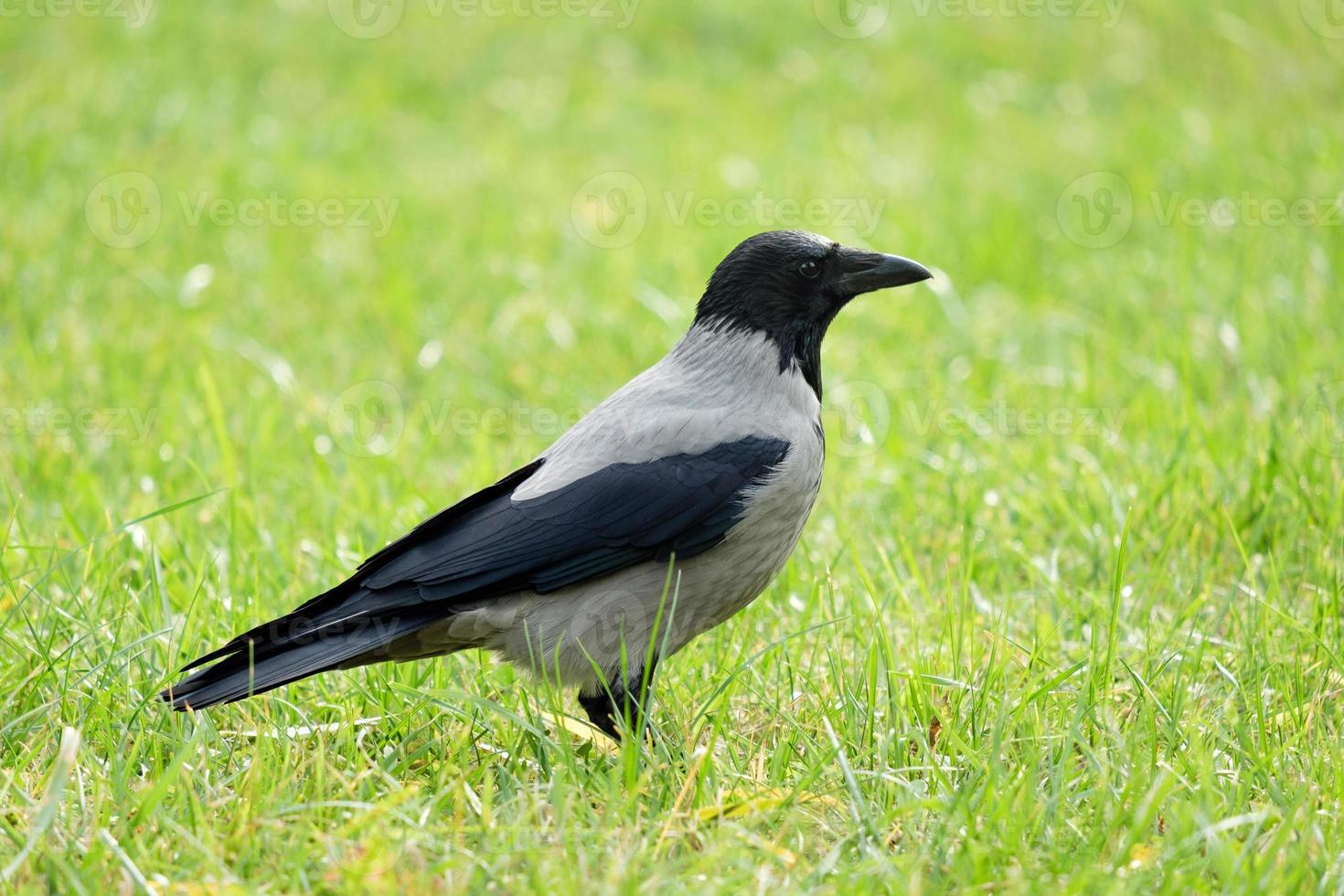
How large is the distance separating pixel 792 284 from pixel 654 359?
8.63 feet

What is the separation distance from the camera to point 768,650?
3295 mm

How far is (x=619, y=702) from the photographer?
3232 millimetres

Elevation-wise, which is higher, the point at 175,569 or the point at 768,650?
the point at 175,569

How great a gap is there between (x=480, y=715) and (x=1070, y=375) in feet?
11.3

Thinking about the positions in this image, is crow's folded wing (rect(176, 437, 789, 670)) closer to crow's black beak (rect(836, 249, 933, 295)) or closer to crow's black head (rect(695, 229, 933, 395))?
crow's black head (rect(695, 229, 933, 395))

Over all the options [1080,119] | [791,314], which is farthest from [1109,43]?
[791,314]

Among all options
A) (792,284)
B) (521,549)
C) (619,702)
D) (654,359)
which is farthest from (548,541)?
(654,359)

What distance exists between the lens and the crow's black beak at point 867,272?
11.9 feet

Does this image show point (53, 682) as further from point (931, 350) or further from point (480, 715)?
→ point (931, 350)

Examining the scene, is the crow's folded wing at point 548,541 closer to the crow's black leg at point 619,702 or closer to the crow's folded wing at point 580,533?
the crow's folded wing at point 580,533

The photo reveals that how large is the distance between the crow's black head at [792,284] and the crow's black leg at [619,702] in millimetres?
920

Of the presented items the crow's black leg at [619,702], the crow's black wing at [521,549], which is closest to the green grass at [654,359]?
the crow's black leg at [619,702]

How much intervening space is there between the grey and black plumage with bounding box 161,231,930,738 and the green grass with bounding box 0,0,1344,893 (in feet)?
0.61

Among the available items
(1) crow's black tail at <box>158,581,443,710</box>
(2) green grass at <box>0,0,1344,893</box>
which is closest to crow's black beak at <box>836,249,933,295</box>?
(2) green grass at <box>0,0,1344,893</box>
